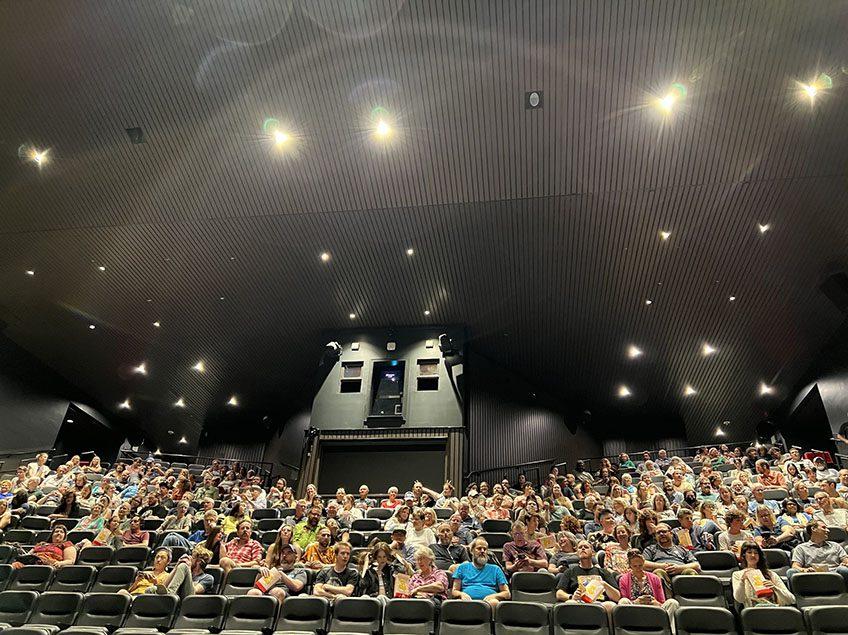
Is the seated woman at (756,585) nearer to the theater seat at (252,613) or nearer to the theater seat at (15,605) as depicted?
the theater seat at (252,613)

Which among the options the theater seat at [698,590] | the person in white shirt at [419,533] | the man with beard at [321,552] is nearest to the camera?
the theater seat at [698,590]

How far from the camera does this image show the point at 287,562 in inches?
229

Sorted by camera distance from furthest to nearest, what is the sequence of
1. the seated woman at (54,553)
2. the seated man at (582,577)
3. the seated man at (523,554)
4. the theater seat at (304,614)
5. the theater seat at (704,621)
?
1. the seated woman at (54,553)
2. the seated man at (523,554)
3. the seated man at (582,577)
4. the theater seat at (304,614)
5. the theater seat at (704,621)

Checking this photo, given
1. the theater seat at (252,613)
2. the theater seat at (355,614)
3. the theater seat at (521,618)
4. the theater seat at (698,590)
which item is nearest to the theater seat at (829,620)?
the theater seat at (698,590)

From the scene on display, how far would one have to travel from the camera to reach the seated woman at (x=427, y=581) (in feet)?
Result: 17.4

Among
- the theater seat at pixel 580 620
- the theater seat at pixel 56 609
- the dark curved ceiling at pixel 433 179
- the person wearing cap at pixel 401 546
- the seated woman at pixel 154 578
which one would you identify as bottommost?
the theater seat at pixel 56 609

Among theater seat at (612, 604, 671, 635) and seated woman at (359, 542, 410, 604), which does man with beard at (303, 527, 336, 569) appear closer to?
seated woman at (359, 542, 410, 604)

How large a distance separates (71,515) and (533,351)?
10.8 meters

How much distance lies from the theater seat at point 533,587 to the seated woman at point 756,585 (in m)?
1.46

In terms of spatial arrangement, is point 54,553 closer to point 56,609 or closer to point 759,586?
point 56,609

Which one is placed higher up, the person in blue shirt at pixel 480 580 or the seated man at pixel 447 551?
the seated man at pixel 447 551

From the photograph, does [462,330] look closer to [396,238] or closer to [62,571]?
[396,238]

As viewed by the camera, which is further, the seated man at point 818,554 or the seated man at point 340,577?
the seated man at point 818,554

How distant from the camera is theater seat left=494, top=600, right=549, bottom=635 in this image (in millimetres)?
4680
